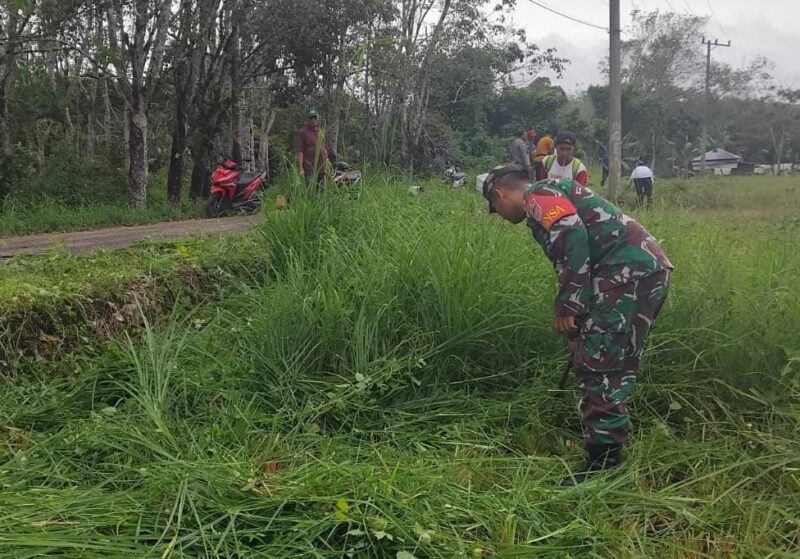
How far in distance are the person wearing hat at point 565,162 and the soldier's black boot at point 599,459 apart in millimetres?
2841

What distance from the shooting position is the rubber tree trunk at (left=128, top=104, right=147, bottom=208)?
999 cm

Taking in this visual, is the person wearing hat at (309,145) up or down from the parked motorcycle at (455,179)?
up

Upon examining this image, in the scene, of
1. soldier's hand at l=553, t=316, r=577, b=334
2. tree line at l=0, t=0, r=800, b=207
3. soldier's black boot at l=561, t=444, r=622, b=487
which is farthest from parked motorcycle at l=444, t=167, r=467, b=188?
soldier's black boot at l=561, t=444, r=622, b=487

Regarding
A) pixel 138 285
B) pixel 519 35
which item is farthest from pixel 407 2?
pixel 138 285

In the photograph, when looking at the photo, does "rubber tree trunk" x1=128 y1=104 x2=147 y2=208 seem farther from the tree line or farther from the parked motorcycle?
the parked motorcycle

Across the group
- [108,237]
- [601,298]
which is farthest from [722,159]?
[601,298]

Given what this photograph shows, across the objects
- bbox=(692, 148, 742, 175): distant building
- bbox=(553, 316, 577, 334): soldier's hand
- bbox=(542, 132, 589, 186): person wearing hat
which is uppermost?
bbox=(692, 148, 742, 175): distant building

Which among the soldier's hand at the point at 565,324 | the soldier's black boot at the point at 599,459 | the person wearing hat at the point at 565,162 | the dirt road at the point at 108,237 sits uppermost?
the person wearing hat at the point at 565,162

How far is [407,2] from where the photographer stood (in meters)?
18.2

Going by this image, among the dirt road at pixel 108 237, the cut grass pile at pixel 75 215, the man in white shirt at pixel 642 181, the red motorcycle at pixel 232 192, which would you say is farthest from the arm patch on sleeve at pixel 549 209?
the cut grass pile at pixel 75 215

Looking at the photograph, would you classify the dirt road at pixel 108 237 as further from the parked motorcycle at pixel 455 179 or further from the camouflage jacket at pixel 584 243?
the camouflage jacket at pixel 584 243

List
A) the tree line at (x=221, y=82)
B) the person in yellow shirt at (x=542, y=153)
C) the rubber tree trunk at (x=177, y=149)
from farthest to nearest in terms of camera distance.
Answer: the rubber tree trunk at (x=177, y=149) < the tree line at (x=221, y=82) < the person in yellow shirt at (x=542, y=153)

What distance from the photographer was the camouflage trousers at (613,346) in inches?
97.9

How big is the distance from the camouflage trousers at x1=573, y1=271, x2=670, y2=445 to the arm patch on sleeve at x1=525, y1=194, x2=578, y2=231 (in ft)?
1.16
